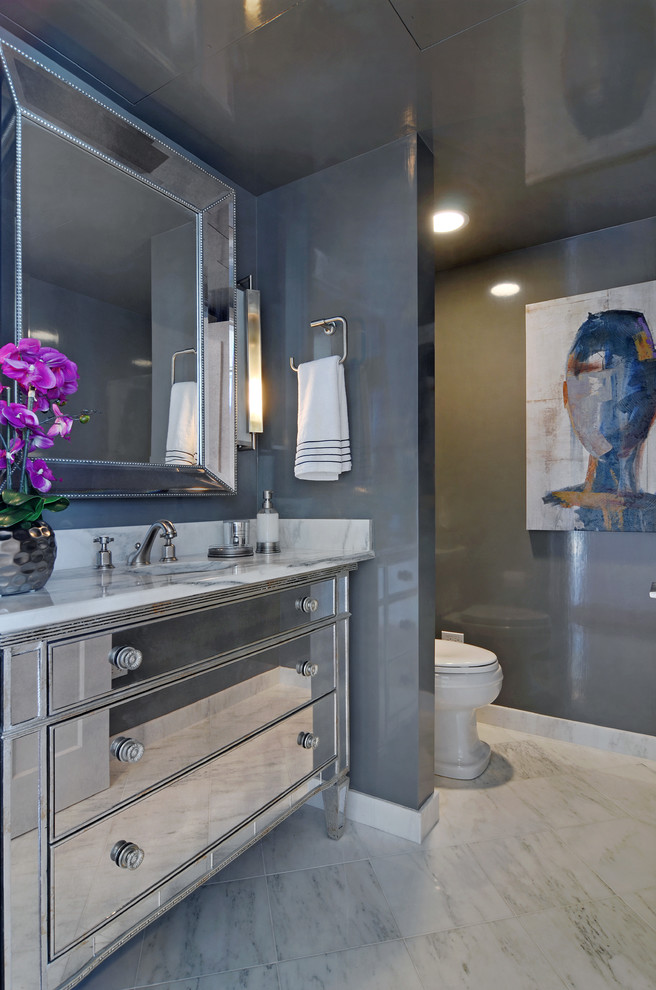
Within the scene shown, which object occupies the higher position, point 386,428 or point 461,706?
point 386,428

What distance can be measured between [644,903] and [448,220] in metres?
2.52

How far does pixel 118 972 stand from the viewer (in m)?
1.30

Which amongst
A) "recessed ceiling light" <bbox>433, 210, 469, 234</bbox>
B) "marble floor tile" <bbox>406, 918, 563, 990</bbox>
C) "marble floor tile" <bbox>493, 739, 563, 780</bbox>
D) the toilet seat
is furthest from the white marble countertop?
"recessed ceiling light" <bbox>433, 210, 469, 234</bbox>

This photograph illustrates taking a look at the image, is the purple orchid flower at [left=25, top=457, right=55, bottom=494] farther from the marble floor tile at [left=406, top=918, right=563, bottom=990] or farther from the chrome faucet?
the marble floor tile at [left=406, top=918, right=563, bottom=990]

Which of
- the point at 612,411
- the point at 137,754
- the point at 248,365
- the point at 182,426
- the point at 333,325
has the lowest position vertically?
the point at 137,754

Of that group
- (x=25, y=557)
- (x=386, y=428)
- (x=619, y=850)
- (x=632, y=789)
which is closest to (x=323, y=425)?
(x=386, y=428)

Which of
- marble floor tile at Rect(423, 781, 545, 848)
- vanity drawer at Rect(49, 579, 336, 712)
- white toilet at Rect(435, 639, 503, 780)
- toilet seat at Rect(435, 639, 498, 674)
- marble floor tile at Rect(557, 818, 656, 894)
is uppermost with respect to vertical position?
vanity drawer at Rect(49, 579, 336, 712)

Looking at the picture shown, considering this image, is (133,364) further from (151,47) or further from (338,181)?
(338,181)

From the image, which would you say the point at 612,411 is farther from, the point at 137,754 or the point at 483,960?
the point at 137,754

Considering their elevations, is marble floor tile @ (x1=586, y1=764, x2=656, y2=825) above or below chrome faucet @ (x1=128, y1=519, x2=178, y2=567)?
below

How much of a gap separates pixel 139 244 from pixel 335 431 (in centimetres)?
85

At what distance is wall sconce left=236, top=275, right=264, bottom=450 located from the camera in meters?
2.12

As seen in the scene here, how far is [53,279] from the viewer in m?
1.48

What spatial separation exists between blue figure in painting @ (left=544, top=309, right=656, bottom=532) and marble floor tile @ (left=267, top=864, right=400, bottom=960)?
172 centimetres
